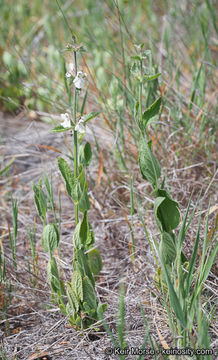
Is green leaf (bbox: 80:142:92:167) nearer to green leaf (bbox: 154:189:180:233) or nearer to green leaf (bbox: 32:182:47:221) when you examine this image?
green leaf (bbox: 32:182:47:221)

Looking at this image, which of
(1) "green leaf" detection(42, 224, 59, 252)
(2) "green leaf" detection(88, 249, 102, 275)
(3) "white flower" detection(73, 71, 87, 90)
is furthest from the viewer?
(2) "green leaf" detection(88, 249, 102, 275)

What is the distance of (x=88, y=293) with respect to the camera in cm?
105

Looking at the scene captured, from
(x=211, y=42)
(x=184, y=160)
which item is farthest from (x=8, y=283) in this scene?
(x=211, y=42)

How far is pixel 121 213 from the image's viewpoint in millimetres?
1630

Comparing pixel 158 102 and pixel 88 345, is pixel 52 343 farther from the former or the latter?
pixel 158 102

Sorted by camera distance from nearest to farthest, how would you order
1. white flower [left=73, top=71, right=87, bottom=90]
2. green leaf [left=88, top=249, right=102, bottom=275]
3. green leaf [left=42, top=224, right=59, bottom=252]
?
white flower [left=73, top=71, right=87, bottom=90], green leaf [left=42, top=224, right=59, bottom=252], green leaf [left=88, top=249, right=102, bottom=275]

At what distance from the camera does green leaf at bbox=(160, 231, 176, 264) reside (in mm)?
1033

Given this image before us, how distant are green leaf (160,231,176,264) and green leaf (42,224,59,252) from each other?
0.31 meters

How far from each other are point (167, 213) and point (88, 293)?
0.31m

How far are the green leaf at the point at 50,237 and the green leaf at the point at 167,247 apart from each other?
0.31m

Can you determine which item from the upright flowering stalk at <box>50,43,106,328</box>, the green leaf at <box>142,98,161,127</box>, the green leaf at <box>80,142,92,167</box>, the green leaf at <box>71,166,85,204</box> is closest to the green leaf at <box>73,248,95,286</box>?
the upright flowering stalk at <box>50,43,106,328</box>

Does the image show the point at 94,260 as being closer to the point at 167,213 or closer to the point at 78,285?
the point at 78,285

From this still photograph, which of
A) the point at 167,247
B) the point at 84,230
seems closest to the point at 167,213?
the point at 167,247

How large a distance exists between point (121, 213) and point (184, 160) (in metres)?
0.37
